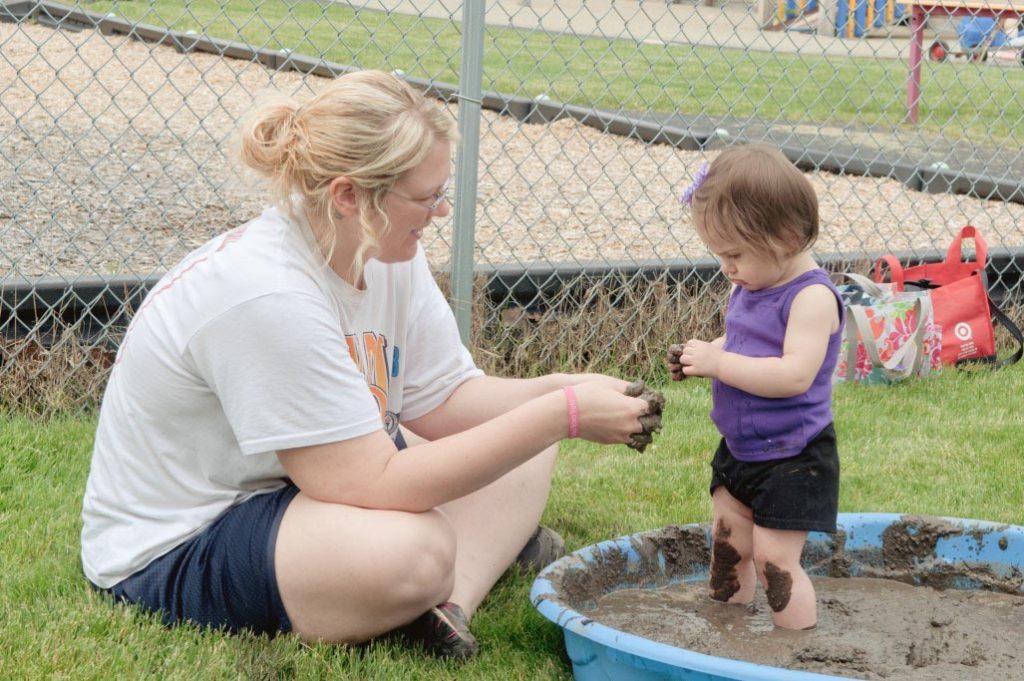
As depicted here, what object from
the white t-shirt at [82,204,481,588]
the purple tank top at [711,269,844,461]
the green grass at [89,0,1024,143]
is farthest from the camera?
the green grass at [89,0,1024,143]

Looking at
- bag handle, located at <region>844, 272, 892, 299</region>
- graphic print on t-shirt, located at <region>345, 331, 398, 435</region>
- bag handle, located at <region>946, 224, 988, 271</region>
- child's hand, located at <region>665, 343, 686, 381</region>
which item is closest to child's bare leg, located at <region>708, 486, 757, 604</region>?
child's hand, located at <region>665, 343, 686, 381</region>

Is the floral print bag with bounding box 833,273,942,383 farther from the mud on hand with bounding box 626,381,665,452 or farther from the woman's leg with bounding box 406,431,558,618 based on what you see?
the mud on hand with bounding box 626,381,665,452

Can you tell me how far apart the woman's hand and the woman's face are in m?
0.44

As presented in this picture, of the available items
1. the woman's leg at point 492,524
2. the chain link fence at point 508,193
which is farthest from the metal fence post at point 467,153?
the woman's leg at point 492,524

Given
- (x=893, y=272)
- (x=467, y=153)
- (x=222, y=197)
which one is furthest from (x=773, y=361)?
(x=222, y=197)

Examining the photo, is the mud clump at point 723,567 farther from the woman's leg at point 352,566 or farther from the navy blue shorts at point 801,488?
the woman's leg at point 352,566

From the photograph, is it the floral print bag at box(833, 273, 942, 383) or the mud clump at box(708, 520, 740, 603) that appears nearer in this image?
the mud clump at box(708, 520, 740, 603)

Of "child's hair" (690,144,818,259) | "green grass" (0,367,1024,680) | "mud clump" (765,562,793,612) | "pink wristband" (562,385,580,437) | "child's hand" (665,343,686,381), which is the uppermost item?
"child's hair" (690,144,818,259)

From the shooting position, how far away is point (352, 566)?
7.63 ft

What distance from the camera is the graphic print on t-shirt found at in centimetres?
260

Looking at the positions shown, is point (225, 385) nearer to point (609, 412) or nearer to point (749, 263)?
point (609, 412)

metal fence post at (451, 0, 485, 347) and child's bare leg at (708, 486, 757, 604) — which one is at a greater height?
metal fence post at (451, 0, 485, 347)

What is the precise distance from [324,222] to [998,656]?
1611 millimetres

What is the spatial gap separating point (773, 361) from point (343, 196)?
0.88 metres
